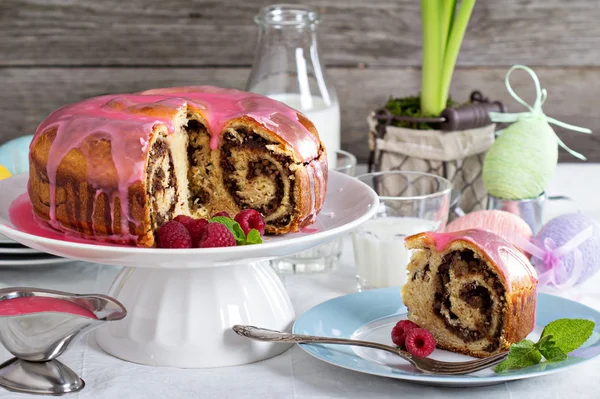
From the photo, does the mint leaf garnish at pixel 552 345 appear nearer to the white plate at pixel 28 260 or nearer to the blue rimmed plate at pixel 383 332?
the blue rimmed plate at pixel 383 332

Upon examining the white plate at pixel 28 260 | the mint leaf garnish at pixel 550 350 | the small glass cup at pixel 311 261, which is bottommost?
the small glass cup at pixel 311 261

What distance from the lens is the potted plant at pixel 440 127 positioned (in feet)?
5.62

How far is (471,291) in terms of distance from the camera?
1.14m

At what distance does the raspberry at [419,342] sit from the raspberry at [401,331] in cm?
2

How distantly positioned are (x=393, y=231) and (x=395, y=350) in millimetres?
377

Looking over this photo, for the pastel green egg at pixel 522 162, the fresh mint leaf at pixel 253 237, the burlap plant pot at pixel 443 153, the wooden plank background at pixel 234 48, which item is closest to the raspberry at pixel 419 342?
the fresh mint leaf at pixel 253 237

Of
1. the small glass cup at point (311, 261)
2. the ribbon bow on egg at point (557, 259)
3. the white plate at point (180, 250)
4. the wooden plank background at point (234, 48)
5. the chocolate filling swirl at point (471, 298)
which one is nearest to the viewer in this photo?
the white plate at point (180, 250)

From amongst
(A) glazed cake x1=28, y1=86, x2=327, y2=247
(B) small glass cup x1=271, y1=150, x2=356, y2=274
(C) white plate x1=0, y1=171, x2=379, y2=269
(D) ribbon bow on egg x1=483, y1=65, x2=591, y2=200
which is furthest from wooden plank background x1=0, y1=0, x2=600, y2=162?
(C) white plate x1=0, y1=171, x2=379, y2=269

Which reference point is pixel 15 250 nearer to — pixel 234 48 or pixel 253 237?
pixel 253 237

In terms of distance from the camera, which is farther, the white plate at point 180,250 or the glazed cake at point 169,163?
the glazed cake at point 169,163

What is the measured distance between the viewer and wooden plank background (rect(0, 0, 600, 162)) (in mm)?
2303

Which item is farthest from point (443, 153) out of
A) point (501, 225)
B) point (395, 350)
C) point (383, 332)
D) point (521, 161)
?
point (395, 350)

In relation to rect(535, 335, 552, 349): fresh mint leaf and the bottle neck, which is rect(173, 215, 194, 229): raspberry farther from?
the bottle neck

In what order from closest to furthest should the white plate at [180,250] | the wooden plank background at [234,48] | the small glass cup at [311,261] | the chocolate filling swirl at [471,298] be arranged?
1. the white plate at [180,250]
2. the chocolate filling swirl at [471,298]
3. the small glass cup at [311,261]
4. the wooden plank background at [234,48]
